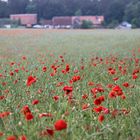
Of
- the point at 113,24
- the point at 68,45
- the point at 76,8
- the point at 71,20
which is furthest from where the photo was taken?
the point at 76,8

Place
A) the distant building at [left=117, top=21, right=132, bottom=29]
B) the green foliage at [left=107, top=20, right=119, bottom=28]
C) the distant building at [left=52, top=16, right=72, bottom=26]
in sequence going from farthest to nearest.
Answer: the distant building at [left=52, top=16, right=72, bottom=26] → the green foliage at [left=107, top=20, right=119, bottom=28] → the distant building at [left=117, top=21, right=132, bottom=29]

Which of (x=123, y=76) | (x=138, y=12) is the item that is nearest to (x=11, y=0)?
→ (x=138, y=12)

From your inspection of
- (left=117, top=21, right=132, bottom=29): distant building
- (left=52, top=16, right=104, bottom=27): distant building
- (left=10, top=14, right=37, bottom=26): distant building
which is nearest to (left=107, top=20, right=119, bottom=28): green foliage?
(left=117, top=21, right=132, bottom=29): distant building

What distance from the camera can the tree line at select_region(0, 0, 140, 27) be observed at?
270 ft

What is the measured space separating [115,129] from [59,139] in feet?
1.93

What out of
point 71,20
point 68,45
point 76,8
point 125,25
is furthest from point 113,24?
point 68,45

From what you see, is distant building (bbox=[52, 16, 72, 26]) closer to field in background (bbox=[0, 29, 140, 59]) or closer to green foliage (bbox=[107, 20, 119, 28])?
green foliage (bbox=[107, 20, 119, 28])

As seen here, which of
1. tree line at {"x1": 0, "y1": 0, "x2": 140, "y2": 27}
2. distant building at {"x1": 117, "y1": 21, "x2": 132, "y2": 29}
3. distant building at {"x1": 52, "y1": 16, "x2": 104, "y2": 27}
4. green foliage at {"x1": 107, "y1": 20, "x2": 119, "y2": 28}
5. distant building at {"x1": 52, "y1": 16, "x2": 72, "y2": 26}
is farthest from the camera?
tree line at {"x1": 0, "y1": 0, "x2": 140, "y2": 27}

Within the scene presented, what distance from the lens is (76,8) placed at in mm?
92312

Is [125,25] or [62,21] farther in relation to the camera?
[62,21]

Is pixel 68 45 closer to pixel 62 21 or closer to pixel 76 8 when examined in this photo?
pixel 62 21

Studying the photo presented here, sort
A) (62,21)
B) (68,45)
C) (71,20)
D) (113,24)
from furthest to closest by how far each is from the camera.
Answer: (71,20)
(62,21)
(113,24)
(68,45)

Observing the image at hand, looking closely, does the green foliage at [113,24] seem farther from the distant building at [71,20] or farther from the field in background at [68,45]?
the field in background at [68,45]

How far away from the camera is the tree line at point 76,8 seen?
8221cm
